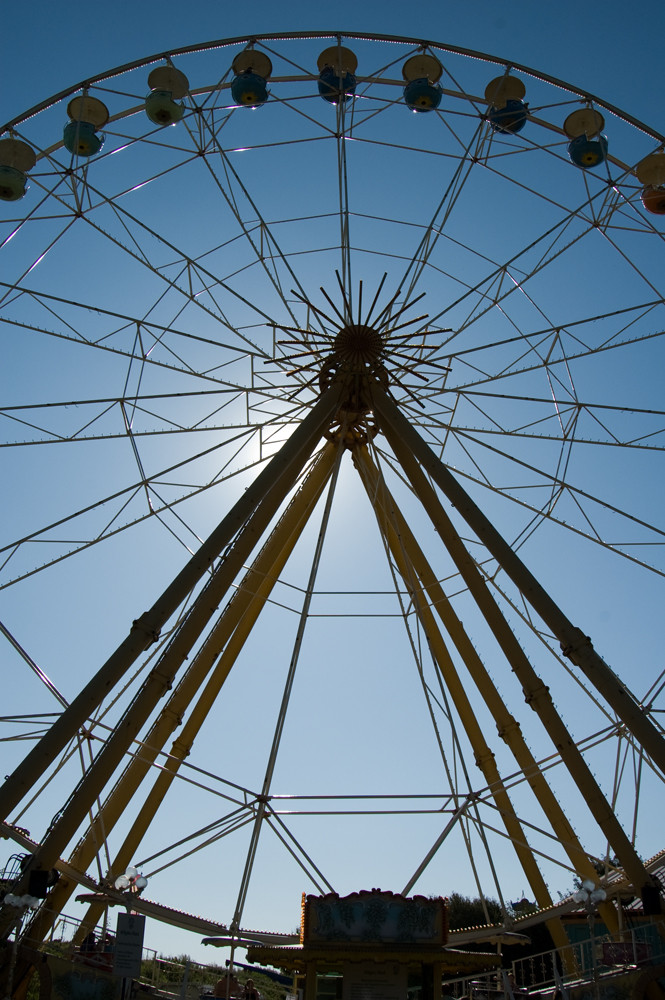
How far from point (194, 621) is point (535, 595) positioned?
576 centimetres

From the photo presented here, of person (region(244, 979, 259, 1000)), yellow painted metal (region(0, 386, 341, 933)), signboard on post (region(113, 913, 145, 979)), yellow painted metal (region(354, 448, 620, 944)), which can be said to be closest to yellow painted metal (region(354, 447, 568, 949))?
yellow painted metal (region(354, 448, 620, 944))

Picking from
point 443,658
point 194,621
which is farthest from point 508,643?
point 194,621

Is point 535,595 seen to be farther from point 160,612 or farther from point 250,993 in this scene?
point 250,993

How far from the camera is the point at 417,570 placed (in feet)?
60.8

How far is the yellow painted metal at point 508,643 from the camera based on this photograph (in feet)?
40.9

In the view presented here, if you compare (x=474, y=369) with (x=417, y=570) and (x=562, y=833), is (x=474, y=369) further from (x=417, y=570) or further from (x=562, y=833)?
(x=562, y=833)


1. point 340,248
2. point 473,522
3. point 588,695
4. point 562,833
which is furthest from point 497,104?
point 562,833

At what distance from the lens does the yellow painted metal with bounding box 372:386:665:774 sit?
12.6 meters

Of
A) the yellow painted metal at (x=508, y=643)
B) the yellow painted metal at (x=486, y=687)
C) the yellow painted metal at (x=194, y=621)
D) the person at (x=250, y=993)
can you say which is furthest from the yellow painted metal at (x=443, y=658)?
the person at (x=250, y=993)

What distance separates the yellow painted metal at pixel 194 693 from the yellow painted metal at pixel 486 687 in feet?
5.99

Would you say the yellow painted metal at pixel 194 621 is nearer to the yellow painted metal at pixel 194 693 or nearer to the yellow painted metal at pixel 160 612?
the yellow painted metal at pixel 160 612

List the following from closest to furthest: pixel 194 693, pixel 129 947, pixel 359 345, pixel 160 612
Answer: pixel 129 947
pixel 160 612
pixel 194 693
pixel 359 345

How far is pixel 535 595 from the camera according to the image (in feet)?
46.3

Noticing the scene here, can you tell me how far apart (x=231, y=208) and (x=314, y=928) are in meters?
14.1
